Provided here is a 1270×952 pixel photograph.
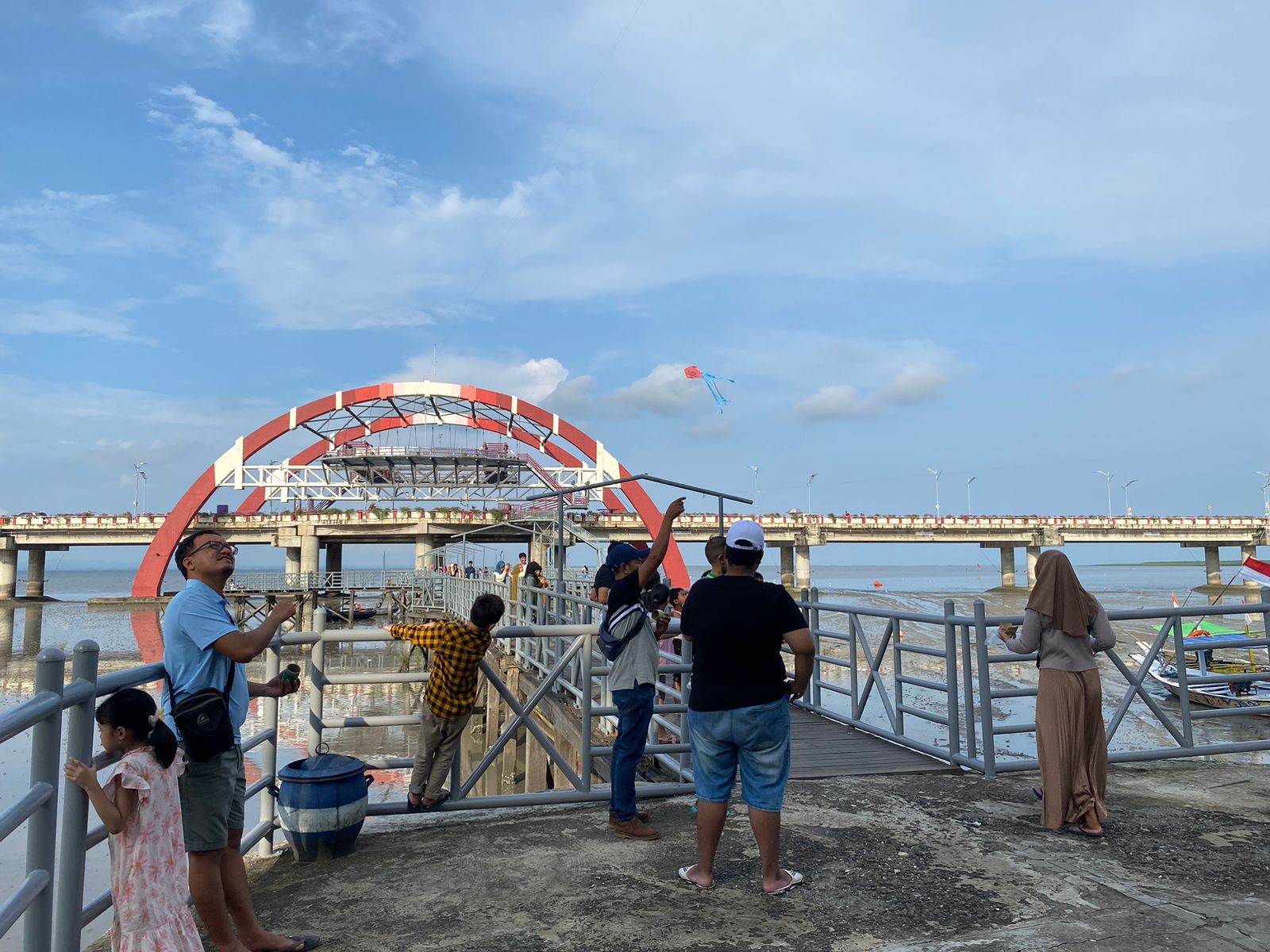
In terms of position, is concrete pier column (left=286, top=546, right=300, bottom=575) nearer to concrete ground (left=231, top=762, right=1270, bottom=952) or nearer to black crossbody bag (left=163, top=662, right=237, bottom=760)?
concrete ground (left=231, top=762, right=1270, bottom=952)

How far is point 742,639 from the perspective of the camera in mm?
3701

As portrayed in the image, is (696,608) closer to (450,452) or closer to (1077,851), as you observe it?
(1077,851)

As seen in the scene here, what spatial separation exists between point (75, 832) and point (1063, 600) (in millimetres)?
4779

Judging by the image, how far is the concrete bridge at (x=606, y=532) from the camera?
162 feet

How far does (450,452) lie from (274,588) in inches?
500

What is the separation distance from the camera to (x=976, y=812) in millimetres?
5016

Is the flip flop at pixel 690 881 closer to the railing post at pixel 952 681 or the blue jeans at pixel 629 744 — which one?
the blue jeans at pixel 629 744

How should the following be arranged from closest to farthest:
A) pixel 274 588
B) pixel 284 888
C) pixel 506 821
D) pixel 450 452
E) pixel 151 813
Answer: pixel 151 813 < pixel 284 888 < pixel 506 821 < pixel 274 588 < pixel 450 452

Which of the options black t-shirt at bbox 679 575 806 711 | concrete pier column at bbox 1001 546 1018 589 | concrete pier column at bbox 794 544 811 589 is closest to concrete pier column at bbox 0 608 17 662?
black t-shirt at bbox 679 575 806 711

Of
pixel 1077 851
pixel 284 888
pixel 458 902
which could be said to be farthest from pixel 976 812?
pixel 284 888

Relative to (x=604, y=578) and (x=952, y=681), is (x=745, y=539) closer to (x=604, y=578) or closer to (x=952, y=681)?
(x=604, y=578)

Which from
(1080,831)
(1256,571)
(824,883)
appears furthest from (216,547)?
(1256,571)

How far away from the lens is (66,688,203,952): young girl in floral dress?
106 inches

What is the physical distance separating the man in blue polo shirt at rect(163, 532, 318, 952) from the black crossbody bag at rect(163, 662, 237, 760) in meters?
0.04
